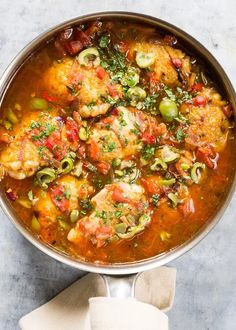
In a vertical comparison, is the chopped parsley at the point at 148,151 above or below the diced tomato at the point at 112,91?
below

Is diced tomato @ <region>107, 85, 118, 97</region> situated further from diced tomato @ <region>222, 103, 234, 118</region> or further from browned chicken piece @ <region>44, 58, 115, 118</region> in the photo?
diced tomato @ <region>222, 103, 234, 118</region>

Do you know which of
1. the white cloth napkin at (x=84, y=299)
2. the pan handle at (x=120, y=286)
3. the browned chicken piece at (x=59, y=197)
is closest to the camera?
the pan handle at (x=120, y=286)

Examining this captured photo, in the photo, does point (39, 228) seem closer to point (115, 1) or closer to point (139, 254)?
point (139, 254)

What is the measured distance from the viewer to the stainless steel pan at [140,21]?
375cm

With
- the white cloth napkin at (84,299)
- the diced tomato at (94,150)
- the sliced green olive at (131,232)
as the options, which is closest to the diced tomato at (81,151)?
the diced tomato at (94,150)

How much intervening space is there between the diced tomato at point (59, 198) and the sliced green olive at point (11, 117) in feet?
1.67

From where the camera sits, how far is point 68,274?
14.1ft

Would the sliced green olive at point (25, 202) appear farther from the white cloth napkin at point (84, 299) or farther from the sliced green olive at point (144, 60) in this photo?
the sliced green olive at point (144, 60)

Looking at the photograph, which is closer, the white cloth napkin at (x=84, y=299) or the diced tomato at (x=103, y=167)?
the diced tomato at (x=103, y=167)

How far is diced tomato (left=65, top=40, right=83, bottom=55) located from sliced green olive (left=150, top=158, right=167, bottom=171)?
2.91ft

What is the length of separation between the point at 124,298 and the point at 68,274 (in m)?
0.72

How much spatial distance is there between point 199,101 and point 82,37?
0.88 m

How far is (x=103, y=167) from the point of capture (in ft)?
12.7

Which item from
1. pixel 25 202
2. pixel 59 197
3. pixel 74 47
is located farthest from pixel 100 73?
pixel 25 202
